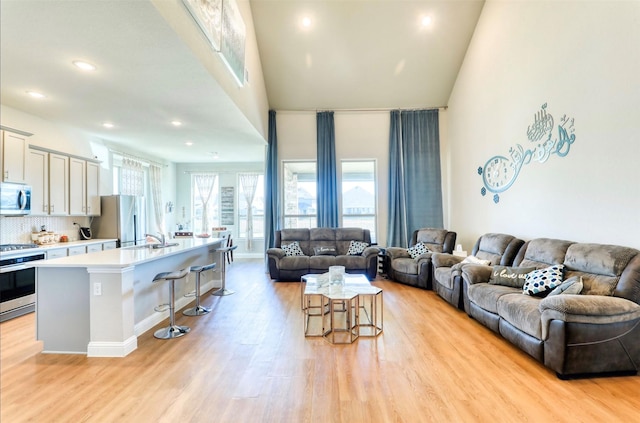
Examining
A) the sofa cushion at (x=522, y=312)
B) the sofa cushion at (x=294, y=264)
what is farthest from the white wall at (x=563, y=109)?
the sofa cushion at (x=294, y=264)

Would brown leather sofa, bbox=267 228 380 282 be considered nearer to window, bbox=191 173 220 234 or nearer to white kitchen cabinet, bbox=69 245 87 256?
white kitchen cabinet, bbox=69 245 87 256

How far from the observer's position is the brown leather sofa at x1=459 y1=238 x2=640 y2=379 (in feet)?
7.72

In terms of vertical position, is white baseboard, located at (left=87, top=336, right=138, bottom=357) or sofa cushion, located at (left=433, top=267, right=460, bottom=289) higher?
sofa cushion, located at (left=433, top=267, right=460, bottom=289)

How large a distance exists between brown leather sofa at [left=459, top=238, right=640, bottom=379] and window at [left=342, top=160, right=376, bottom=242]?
4.00 metres

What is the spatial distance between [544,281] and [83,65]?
16.7 ft

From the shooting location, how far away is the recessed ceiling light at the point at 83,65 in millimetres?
2992

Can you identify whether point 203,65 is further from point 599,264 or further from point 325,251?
point 599,264

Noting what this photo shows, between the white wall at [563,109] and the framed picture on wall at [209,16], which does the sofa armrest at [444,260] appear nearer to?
the white wall at [563,109]

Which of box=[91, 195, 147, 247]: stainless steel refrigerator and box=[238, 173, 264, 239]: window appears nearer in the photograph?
box=[91, 195, 147, 247]: stainless steel refrigerator

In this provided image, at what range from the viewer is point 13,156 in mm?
4004

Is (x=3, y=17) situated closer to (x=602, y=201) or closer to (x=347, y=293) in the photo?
(x=347, y=293)

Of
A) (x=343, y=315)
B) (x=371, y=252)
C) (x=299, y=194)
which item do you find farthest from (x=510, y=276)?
(x=299, y=194)

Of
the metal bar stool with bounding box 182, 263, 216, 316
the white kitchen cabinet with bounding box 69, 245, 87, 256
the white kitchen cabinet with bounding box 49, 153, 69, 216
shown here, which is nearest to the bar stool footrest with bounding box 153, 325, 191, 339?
the metal bar stool with bounding box 182, 263, 216, 316

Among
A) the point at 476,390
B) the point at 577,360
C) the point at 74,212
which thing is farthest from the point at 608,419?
the point at 74,212
